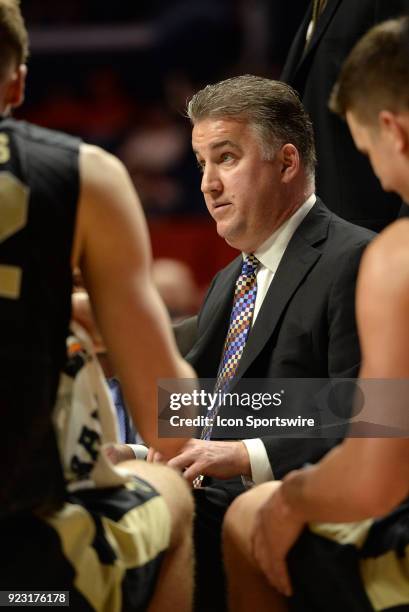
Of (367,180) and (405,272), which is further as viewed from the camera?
(367,180)

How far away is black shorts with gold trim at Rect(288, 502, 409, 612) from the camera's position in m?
1.66

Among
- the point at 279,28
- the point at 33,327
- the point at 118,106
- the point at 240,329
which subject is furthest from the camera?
the point at 118,106

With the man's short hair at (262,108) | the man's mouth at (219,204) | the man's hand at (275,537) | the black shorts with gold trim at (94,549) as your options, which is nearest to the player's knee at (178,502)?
the black shorts with gold trim at (94,549)

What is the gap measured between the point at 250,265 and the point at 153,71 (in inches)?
127

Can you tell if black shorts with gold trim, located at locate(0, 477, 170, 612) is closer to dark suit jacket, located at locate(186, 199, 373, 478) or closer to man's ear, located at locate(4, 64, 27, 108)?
dark suit jacket, located at locate(186, 199, 373, 478)

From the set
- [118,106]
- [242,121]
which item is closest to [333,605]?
[242,121]

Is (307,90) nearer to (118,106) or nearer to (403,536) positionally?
(403,536)

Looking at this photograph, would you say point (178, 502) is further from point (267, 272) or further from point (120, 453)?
point (267, 272)

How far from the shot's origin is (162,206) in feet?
17.3

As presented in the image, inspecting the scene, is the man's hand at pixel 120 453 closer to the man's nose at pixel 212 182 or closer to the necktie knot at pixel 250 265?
the necktie knot at pixel 250 265

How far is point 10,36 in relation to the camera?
1585 millimetres

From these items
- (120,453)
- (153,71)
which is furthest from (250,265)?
(153,71)

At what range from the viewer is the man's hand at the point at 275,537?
1.71 meters

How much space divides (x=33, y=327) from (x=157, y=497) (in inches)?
16.9
